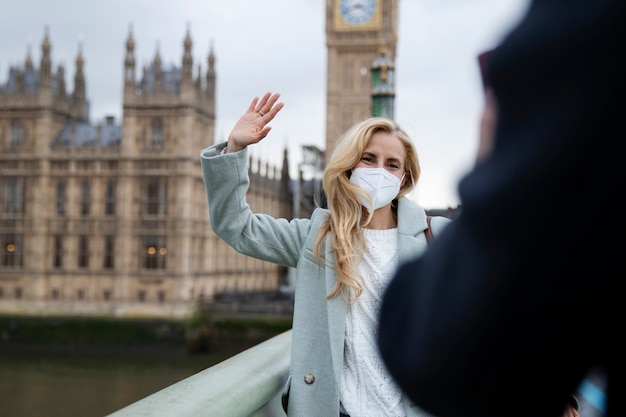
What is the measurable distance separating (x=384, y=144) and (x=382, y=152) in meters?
0.02

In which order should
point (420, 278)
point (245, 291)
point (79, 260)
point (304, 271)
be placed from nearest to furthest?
point (420, 278), point (304, 271), point (79, 260), point (245, 291)

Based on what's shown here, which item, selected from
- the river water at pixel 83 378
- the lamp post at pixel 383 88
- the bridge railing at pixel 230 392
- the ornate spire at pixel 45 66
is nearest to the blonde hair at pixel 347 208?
the bridge railing at pixel 230 392

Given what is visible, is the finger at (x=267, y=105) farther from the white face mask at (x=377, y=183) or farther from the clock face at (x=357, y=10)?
the clock face at (x=357, y=10)

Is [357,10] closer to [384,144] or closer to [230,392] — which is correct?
[384,144]

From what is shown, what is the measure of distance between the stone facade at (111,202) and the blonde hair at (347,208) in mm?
26056

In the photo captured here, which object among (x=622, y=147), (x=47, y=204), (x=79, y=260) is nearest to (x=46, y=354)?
(x=79, y=260)

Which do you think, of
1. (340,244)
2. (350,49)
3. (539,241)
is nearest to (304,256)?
(340,244)

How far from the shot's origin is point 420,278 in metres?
0.74

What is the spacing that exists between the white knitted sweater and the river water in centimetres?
1685

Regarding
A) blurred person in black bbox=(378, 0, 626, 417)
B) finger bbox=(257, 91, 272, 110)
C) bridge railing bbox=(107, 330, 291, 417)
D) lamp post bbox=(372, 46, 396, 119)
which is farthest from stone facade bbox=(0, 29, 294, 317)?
blurred person in black bbox=(378, 0, 626, 417)

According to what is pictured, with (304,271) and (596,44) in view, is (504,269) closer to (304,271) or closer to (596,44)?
(596,44)

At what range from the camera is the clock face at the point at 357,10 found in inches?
1491

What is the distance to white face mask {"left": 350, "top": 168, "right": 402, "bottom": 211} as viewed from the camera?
7.14 feet

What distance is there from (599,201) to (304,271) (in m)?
1.54
